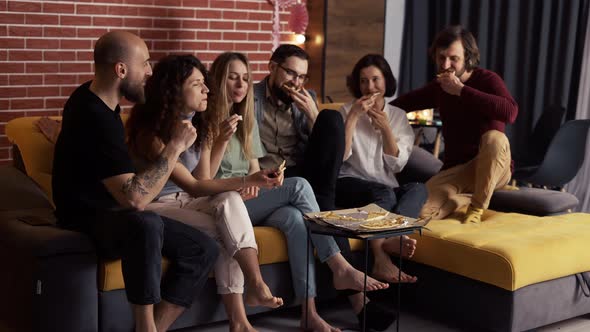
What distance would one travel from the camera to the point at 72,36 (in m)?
4.44

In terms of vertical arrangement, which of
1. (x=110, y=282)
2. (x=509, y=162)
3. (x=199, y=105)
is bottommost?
(x=110, y=282)

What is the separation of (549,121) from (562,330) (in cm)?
224

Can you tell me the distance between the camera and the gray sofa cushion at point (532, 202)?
3.93 meters

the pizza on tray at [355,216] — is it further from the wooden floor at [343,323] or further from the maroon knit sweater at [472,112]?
the maroon knit sweater at [472,112]

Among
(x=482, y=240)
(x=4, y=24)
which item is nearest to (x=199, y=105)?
(x=482, y=240)

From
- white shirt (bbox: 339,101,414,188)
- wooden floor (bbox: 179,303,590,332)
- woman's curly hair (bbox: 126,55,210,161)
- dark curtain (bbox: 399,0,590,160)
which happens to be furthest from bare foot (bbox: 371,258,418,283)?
dark curtain (bbox: 399,0,590,160)

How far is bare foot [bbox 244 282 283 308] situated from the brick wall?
1.82 m

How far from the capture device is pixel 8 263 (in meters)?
3.05

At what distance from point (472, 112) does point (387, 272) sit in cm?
99

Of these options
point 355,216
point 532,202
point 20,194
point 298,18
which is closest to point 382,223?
point 355,216

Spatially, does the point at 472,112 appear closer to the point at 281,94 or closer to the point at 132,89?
the point at 281,94

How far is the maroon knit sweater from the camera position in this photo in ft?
12.8

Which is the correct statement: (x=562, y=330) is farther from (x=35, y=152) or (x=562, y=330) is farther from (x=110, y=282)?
(x=35, y=152)

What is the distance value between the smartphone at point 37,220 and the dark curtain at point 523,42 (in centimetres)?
371
